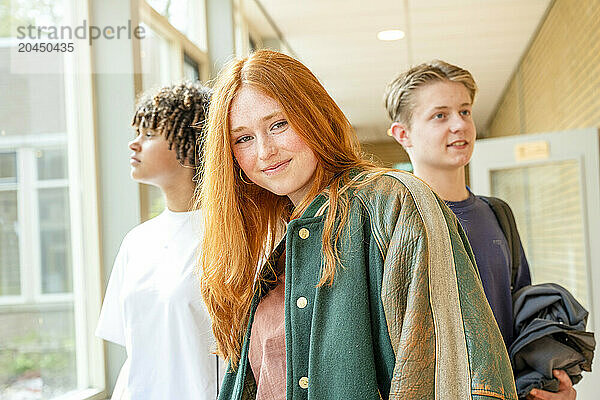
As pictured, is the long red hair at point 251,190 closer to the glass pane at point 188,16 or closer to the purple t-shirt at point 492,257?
the purple t-shirt at point 492,257

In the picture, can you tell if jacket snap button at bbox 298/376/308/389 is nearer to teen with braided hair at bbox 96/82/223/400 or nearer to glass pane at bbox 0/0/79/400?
teen with braided hair at bbox 96/82/223/400

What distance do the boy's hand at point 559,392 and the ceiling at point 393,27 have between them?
367 centimetres

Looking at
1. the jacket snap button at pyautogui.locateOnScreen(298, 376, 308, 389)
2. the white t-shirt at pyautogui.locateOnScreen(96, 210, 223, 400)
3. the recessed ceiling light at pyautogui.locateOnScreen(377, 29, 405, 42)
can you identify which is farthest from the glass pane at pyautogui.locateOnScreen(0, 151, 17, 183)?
the recessed ceiling light at pyautogui.locateOnScreen(377, 29, 405, 42)

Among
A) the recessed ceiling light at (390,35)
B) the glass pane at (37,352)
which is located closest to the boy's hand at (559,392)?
A: the glass pane at (37,352)

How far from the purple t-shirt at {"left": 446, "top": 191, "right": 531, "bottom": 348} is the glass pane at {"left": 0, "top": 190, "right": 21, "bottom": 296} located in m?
1.30

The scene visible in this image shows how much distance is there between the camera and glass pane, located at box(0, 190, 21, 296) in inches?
82.6

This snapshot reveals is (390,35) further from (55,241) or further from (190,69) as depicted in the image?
(55,241)

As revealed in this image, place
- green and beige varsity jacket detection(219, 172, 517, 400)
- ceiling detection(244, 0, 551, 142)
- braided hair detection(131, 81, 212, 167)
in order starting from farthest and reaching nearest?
ceiling detection(244, 0, 551, 142) < braided hair detection(131, 81, 212, 167) < green and beige varsity jacket detection(219, 172, 517, 400)

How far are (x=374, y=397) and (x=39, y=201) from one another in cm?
154

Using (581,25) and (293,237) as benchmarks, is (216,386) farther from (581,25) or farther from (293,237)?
(581,25)

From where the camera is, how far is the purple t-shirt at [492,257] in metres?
1.87

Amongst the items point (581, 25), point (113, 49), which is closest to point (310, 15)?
point (581, 25)

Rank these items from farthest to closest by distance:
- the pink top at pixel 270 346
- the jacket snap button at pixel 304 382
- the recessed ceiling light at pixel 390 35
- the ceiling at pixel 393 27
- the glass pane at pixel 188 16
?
the recessed ceiling light at pixel 390 35, the ceiling at pixel 393 27, the glass pane at pixel 188 16, the pink top at pixel 270 346, the jacket snap button at pixel 304 382

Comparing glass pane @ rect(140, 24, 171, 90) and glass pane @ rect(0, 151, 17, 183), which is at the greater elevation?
glass pane @ rect(140, 24, 171, 90)
